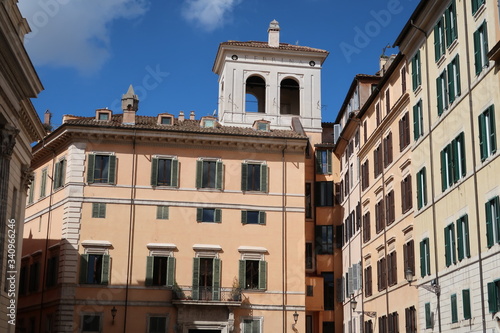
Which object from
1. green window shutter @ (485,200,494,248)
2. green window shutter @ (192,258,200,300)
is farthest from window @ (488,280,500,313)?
green window shutter @ (192,258,200,300)

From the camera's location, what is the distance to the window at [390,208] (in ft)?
132

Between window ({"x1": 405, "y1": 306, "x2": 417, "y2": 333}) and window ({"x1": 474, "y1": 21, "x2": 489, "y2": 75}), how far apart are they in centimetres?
1284

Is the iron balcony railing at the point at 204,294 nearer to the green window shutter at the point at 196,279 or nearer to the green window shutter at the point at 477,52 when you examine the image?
the green window shutter at the point at 196,279

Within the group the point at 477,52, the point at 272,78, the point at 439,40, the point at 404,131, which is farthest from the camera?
the point at 272,78

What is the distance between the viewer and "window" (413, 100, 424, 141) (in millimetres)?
35806

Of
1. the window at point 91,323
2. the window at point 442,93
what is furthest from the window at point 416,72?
the window at point 91,323

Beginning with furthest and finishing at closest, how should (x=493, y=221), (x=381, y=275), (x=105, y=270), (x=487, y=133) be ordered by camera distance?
(x=105, y=270)
(x=381, y=275)
(x=487, y=133)
(x=493, y=221)

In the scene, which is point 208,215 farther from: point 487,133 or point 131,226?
point 487,133

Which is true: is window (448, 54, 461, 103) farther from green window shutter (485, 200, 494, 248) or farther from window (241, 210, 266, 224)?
window (241, 210, 266, 224)

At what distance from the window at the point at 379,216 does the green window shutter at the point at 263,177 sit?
8.61 meters

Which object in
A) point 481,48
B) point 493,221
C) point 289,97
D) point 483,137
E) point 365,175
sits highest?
point 289,97

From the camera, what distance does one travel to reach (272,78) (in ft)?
197

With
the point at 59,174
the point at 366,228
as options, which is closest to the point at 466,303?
the point at 366,228

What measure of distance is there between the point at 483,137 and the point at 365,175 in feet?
60.6
